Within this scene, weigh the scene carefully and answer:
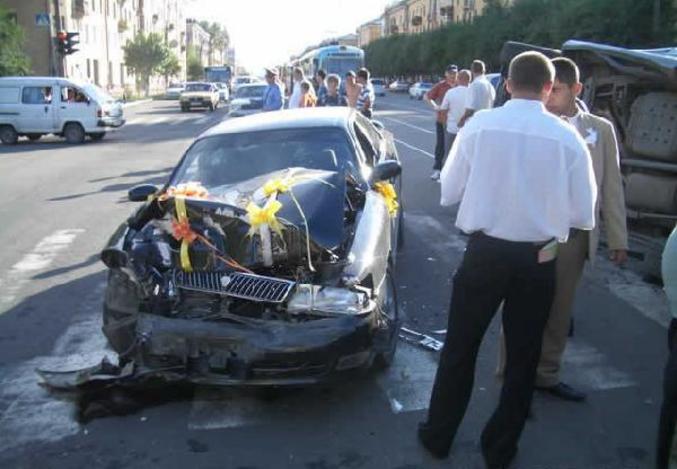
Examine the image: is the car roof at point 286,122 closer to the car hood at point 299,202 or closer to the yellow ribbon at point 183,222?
the car hood at point 299,202

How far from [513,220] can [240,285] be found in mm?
1619

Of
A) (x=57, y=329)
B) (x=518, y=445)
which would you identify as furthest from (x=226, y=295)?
(x=57, y=329)

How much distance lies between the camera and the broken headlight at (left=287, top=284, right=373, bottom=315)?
3977mm

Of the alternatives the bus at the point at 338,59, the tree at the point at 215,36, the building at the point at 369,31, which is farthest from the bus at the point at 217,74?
the tree at the point at 215,36

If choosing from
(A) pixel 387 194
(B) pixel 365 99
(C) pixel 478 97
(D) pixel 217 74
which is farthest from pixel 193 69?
(A) pixel 387 194

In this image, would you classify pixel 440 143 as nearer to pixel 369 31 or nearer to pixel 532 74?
pixel 532 74

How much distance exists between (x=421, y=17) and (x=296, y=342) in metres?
91.8

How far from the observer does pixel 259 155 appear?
18.7 ft

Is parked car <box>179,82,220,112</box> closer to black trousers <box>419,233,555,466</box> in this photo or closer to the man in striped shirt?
the man in striped shirt

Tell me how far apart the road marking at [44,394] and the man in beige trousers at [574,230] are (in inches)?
109

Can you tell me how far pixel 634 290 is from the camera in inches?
248

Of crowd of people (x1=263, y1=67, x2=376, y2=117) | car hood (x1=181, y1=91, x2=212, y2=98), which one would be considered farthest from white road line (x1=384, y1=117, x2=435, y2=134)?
car hood (x1=181, y1=91, x2=212, y2=98)

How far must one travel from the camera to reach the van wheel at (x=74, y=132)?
20812 mm

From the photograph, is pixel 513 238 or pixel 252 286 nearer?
pixel 513 238
